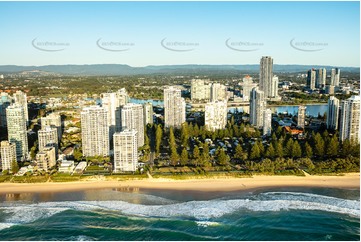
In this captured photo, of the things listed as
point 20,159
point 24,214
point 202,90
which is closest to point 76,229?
point 24,214

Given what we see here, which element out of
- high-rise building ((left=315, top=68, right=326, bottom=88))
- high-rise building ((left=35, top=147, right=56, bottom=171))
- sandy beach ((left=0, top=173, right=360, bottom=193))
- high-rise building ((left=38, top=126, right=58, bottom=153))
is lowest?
sandy beach ((left=0, top=173, right=360, bottom=193))

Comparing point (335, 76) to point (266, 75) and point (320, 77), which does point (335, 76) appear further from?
point (266, 75)

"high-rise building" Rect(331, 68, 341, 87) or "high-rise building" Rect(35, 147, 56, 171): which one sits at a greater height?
"high-rise building" Rect(331, 68, 341, 87)

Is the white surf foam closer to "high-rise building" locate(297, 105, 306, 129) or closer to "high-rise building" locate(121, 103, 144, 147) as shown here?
"high-rise building" locate(121, 103, 144, 147)

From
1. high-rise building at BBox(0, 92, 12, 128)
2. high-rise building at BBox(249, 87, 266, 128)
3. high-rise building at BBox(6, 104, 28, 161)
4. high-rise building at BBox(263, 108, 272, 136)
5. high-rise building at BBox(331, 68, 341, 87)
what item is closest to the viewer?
high-rise building at BBox(6, 104, 28, 161)

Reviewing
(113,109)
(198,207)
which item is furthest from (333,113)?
(198,207)

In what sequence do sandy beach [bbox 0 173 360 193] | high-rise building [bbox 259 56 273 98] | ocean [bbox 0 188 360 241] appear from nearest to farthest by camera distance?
1. ocean [bbox 0 188 360 241]
2. sandy beach [bbox 0 173 360 193]
3. high-rise building [bbox 259 56 273 98]

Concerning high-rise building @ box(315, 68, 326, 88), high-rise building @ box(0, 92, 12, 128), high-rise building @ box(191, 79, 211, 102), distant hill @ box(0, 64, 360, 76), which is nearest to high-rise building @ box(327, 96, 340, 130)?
high-rise building @ box(191, 79, 211, 102)
